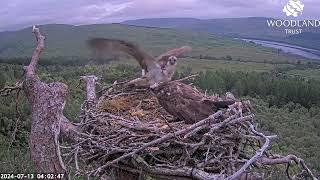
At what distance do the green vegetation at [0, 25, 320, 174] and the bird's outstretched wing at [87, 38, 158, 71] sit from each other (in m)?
0.14

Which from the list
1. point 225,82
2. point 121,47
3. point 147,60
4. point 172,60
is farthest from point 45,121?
point 225,82

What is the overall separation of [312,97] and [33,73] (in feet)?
201

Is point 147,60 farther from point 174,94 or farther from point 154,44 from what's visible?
point 154,44

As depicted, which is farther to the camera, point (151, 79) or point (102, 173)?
point (151, 79)

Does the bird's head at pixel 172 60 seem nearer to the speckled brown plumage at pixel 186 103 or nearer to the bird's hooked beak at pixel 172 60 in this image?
the bird's hooked beak at pixel 172 60

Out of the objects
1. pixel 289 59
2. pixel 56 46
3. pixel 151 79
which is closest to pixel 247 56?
pixel 289 59

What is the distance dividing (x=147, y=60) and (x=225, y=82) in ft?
178

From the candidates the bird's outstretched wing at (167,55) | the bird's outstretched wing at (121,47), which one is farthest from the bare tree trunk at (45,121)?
the bird's outstretched wing at (167,55)

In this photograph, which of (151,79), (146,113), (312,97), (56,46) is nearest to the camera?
(146,113)

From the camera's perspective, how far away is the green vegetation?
11630mm

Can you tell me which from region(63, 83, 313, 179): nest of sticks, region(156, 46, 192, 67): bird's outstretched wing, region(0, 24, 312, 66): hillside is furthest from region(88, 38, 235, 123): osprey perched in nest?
region(0, 24, 312, 66): hillside

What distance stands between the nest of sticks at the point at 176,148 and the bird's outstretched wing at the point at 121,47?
929 millimetres

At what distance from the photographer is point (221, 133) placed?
4.54 meters

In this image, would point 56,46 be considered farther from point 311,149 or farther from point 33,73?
point 33,73
